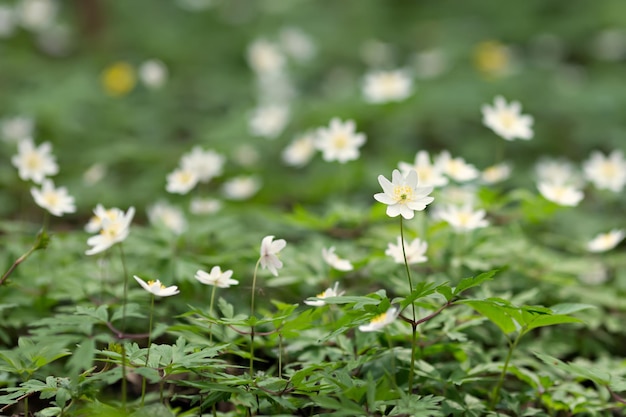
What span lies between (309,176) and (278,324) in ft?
9.01

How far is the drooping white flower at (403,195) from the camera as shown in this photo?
175 centimetres

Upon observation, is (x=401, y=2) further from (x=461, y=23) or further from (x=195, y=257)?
(x=195, y=257)

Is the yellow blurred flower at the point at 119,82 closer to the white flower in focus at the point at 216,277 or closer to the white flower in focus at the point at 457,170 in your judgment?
the white flower in focus at the point at 457,170

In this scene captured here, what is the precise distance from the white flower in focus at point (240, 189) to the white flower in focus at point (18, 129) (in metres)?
1.36

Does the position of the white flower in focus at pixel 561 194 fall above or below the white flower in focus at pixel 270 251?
below

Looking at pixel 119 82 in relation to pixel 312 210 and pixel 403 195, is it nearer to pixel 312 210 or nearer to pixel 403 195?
pixel 312 210

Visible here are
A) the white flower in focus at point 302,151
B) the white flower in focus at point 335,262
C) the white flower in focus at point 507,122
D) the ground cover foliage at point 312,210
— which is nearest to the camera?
the ground cover foliage at point 312,210

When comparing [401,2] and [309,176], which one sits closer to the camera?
[309,176]

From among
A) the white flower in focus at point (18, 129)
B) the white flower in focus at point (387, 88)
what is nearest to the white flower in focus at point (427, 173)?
the white flower in focus at point (387, 88)

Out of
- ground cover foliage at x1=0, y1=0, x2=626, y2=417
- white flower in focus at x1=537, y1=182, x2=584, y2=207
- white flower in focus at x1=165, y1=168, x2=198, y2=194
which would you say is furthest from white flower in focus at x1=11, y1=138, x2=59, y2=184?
white flower in focus at x1=537, y1=182, x2=584, y2=207

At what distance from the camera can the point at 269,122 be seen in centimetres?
414

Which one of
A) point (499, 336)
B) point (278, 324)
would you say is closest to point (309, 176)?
point (499, 336)

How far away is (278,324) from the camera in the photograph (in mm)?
1741

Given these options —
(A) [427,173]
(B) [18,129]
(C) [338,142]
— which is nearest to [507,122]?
(A) [427,173]
